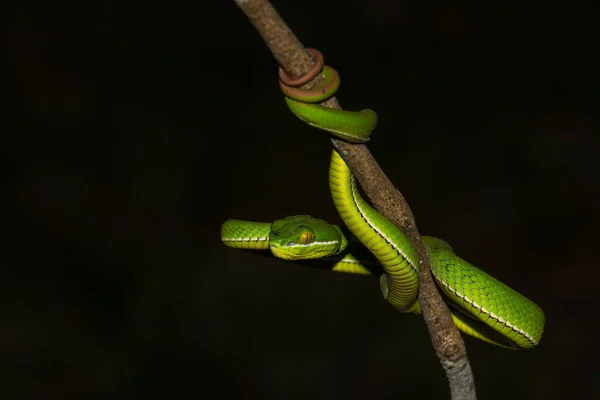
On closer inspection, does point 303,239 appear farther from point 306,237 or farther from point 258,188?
point 258,188

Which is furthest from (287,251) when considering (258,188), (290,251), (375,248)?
(258,188)

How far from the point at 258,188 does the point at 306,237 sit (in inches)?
227

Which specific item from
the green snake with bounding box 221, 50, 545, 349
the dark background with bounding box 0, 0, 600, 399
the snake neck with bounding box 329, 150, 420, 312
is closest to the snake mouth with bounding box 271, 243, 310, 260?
the green snake with bounding box 221, 50, 545, 349

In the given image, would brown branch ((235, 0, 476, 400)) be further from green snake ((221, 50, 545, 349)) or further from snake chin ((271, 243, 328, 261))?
snake chin ((271, 243, 328, 261))

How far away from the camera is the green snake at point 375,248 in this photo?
1.64 meters

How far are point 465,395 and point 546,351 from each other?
508 cm

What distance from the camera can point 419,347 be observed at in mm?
6762

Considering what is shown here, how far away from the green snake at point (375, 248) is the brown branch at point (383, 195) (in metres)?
0.04

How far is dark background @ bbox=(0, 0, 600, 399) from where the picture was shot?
6828 mm

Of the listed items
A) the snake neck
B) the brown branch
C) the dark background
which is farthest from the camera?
the dark background

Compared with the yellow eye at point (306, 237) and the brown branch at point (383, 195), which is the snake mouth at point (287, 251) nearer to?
the yellow eye at point (306, 237)

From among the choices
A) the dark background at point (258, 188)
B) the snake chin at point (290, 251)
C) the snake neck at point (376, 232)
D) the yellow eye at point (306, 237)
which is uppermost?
the snake neck at point (376, 232)

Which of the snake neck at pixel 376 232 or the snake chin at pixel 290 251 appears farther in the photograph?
the snake chin at pixel 290 251

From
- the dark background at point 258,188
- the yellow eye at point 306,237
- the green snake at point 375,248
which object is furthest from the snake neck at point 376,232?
the dark background at point 258,188
